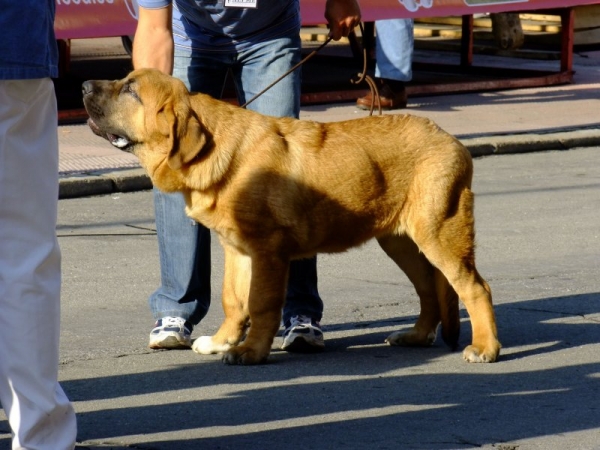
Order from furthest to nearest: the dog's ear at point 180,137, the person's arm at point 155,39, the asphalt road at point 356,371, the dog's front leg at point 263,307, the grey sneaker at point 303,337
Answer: the grey sneaker at point 303,337, the person's arm at point 155,39, the dog's front leg at point 263,307, the dog's ear at point 180,137, the asphalt road at point 356,371

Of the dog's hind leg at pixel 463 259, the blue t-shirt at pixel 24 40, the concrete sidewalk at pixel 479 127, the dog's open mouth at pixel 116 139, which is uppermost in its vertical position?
the blue t-shirt at pixel 24 40

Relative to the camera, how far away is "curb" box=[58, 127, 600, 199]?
1024 centimetres

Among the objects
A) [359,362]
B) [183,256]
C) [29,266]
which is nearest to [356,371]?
[359,362]

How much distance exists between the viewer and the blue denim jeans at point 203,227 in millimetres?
5766

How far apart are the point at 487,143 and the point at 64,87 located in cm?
597

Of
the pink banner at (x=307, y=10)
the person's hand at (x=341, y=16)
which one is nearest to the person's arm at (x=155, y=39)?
the person's hand at (x=341, y=16)

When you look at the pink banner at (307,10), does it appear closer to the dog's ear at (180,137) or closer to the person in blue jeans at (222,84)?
the person in blue jeans at (222,84)

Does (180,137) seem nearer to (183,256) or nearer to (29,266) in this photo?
(183,256)

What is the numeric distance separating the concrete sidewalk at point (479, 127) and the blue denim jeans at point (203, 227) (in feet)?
14.7

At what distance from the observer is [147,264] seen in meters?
7.68

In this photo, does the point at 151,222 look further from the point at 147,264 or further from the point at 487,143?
the point at 487,143

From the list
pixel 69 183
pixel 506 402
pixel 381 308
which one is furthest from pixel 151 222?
pixel 506 402

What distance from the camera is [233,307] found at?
563cm

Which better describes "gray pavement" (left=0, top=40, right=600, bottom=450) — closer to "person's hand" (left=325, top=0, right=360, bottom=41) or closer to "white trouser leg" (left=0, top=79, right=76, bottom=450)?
"white trouser leg" (left=0, top=79, right=76, bottom=450)
